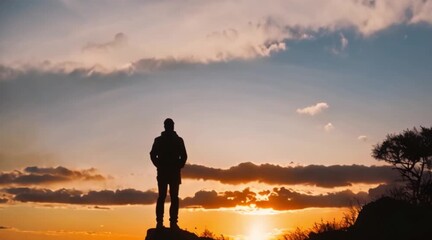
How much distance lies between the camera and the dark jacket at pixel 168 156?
50.3ft

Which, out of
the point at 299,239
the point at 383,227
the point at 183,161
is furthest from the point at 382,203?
the point at 183,161

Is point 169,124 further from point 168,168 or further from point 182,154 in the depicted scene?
point 168,168

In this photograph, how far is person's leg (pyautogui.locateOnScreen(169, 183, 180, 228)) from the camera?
15.3 meters

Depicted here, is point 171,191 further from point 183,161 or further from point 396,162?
point 396,162

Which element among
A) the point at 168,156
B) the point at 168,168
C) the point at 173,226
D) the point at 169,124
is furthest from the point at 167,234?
the point at 169,124

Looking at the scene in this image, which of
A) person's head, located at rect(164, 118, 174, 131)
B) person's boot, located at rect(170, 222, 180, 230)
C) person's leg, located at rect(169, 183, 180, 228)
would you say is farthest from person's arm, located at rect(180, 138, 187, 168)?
person's boot, located at rect(170, 222, 180, 230)

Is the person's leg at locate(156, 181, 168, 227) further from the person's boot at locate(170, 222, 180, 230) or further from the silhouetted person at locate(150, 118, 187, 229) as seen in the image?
the person's boot at locate(170, 222, 180, 230)

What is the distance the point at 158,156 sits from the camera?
1545cm

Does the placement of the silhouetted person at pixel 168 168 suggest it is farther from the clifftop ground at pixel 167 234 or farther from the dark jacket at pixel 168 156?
the clifftop ground at pixel 167 234

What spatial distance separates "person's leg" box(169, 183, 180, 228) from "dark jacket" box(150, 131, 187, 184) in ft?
0.60

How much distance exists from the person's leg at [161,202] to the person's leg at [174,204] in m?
0.21

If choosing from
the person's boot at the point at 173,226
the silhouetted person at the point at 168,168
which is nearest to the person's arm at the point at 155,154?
the silhouetted person at the point at 168,168

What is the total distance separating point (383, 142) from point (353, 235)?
29051 millimetres

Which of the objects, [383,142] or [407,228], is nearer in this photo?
[407,228]
